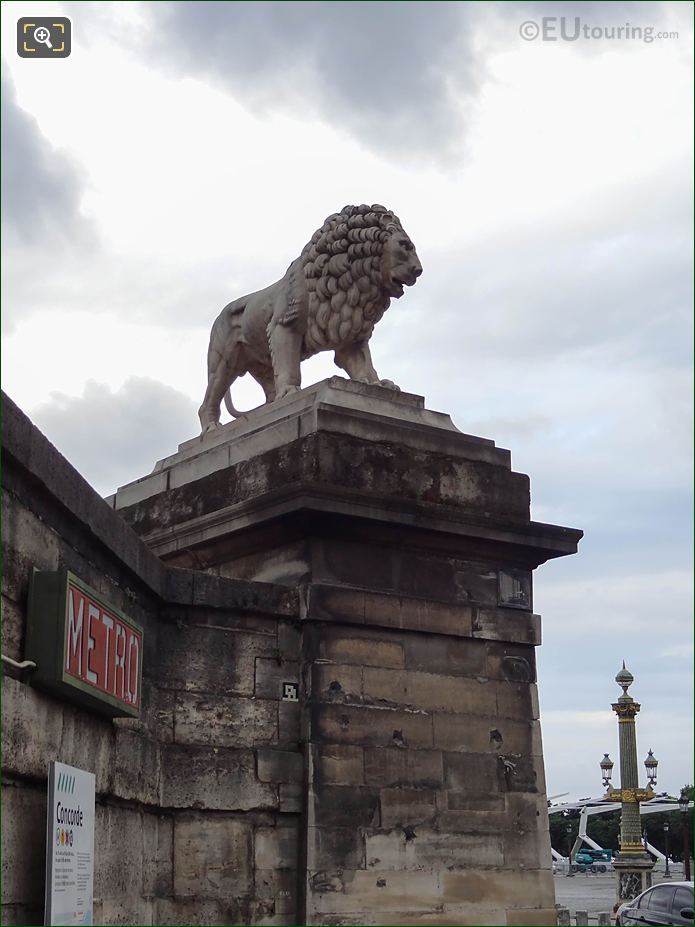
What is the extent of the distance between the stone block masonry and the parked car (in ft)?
30.6

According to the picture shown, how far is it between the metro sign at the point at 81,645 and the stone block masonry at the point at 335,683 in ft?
0.94

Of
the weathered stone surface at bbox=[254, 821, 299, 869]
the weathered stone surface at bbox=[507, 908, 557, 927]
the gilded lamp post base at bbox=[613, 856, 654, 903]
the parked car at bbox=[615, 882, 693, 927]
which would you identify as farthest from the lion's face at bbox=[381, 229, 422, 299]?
the gilded lamp post base at bbox=[613, 856, 654, 903]

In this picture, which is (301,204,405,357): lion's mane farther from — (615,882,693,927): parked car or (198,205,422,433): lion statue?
(615,882,693,927): parked car

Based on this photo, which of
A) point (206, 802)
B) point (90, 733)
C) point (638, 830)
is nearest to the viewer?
point (90, 733)

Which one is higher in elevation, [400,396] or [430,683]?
[400,396]

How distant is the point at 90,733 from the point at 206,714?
1.87m

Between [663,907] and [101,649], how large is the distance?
14.0 metres

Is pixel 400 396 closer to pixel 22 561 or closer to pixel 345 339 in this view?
pixel 345 339

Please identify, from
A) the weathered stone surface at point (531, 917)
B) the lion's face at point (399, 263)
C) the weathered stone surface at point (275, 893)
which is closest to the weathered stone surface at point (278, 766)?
the weathered stone surface at point (275, 893)

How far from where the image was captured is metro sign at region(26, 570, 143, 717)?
6.82 metres

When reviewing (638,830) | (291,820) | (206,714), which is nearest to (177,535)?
(206,714)

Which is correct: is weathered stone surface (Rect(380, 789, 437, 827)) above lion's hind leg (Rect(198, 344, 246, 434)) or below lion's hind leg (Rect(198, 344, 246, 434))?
below

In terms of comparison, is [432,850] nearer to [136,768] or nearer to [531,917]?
[531,917]

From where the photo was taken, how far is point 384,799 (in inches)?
387
